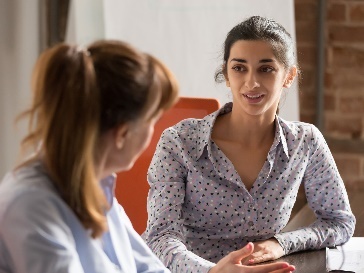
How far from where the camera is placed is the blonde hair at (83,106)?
3.98ft

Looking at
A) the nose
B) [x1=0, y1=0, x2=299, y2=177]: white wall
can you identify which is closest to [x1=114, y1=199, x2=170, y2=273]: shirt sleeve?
the nose

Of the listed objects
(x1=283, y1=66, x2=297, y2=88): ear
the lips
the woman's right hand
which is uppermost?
(x1=283, y1=66, x2=297, y2=88): ear

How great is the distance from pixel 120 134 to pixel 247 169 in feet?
2.99

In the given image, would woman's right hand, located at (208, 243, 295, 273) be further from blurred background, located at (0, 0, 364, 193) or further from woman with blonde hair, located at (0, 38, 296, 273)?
blurred background, located at (0, 0, 364, 193)

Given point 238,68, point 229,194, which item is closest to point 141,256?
point 229,194

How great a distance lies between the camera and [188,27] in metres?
3.67

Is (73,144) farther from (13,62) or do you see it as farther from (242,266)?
(13,62)

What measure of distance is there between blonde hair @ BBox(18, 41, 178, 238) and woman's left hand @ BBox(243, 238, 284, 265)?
2.31 ft

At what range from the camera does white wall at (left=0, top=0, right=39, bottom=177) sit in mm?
3455

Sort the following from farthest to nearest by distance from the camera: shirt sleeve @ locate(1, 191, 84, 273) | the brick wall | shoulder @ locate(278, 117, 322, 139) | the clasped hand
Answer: the brick wall, shoulder @ locate(278, 117, 322, 139), the clasped hand, shirt sleeve @ locate(1, 191, 84, 273)

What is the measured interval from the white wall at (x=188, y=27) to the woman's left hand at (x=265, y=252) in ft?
5.44

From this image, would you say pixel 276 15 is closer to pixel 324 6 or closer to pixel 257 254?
pixel 324 6

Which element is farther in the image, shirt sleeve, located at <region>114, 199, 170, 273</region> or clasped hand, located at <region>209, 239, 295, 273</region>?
clasped hand, located at <region>209, 239, 295, 273</region>

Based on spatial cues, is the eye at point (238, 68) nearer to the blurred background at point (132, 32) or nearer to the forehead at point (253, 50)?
the forehead at point (253, 50)
